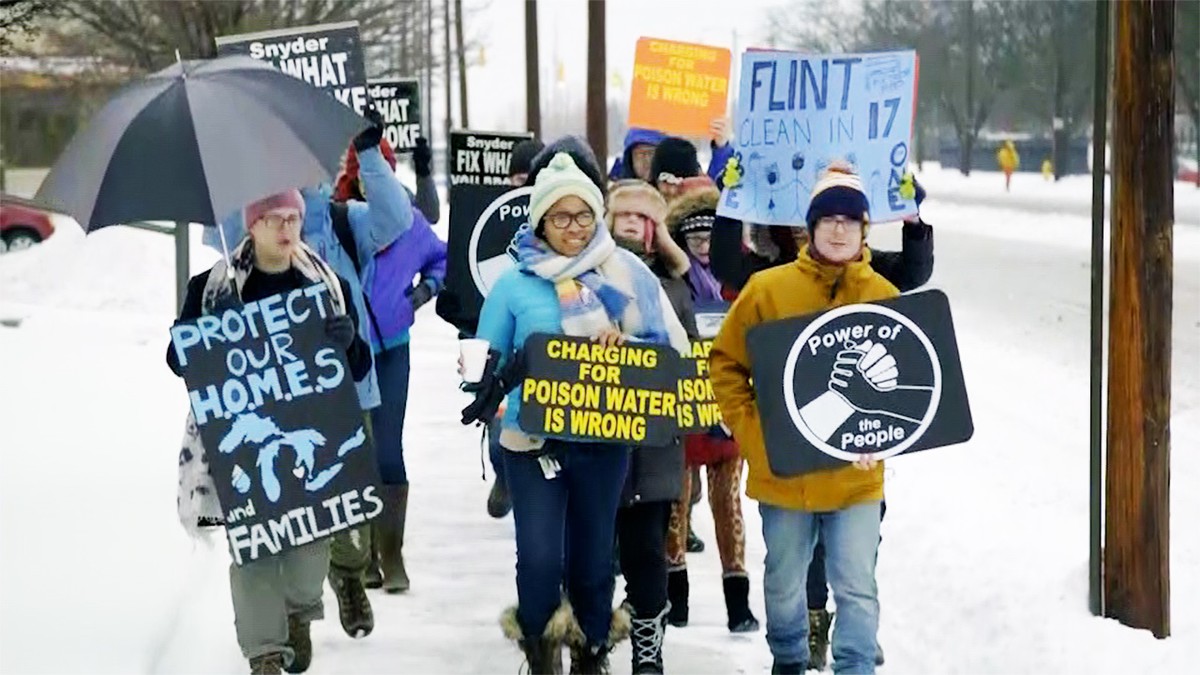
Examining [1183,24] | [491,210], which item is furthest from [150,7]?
[1183,24]

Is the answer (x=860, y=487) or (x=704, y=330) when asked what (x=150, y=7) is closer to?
(x=704, y=330)

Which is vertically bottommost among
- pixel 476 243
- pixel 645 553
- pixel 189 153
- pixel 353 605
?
pixel 353 605

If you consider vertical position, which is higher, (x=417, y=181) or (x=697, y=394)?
(x=417, y=181)

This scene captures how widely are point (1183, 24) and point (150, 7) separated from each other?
108ft

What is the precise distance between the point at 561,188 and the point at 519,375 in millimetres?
602

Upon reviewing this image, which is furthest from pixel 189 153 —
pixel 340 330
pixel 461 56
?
pixel 461 56

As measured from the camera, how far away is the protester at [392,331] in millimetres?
7270

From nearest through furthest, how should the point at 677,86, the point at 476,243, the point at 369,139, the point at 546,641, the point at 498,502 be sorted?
1. the point at 546,641
2. the point at 369,139
3. the point at 476,243
4. the point at 498,502
5. the point at 677,86

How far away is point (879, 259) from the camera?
20.4 feet

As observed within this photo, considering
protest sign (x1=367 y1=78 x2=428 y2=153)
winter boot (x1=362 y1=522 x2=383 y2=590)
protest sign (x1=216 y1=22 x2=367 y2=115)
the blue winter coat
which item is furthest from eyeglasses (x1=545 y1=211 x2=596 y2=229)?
protest sign (x1=367 y1=78 x2=428 y2=153)

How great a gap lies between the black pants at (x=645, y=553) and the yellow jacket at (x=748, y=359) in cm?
66

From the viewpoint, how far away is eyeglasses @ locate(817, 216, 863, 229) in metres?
5.41

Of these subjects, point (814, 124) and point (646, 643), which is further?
point (814, 124)

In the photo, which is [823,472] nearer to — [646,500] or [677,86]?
[646,500]
